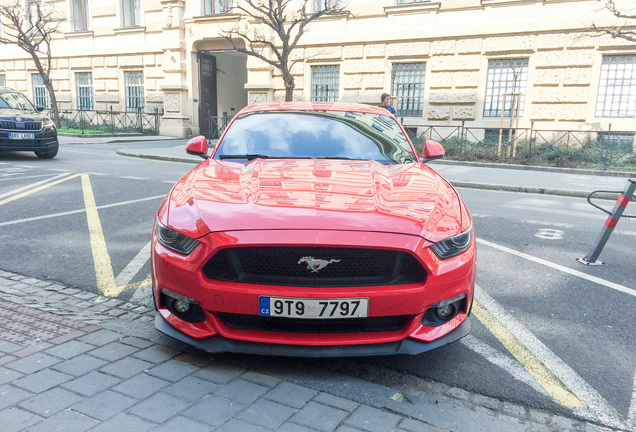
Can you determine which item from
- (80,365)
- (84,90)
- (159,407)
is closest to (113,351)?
(80,365)

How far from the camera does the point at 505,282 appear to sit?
4.73 m

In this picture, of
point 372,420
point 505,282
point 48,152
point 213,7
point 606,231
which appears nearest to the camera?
point 372,420

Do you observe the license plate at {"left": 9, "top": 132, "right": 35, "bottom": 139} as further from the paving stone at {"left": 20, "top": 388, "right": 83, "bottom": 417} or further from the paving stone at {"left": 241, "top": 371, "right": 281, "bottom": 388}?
the paving stone at {"left": 241, "top": 371, "right": 281, "bottom": 388}

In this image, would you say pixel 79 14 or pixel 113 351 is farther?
pixel 79 14

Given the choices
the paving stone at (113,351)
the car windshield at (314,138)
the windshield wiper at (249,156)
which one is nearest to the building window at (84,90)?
the car windshield at (314,138)

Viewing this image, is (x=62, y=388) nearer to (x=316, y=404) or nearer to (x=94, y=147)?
(x=316, y=404)

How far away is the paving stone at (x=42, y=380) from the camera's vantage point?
2.64 meters

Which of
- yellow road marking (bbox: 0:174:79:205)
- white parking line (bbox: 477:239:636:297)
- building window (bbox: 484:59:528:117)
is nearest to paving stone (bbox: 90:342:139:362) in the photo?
white parking line (bbox: 477:239:636:297)

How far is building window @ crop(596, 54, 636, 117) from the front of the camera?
1670 cm

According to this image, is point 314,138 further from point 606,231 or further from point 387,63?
point 387,63

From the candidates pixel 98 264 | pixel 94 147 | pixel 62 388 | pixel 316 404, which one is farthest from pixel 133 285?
pixel 94 147

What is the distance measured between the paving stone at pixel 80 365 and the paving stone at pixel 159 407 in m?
0.52

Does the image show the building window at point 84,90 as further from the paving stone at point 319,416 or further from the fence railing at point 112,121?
the paving stone at point 319,416

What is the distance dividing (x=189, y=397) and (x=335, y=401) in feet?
2.45
